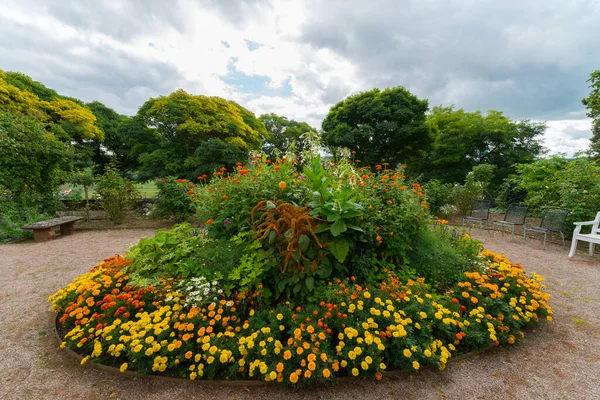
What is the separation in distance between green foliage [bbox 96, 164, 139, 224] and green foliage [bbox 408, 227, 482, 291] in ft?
24.1

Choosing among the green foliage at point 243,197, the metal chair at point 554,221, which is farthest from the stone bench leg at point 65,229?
the metal chair at point 554,221

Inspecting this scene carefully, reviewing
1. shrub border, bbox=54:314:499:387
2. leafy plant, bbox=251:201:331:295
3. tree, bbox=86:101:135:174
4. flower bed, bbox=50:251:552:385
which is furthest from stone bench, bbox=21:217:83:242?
tree, bbox=86:101:135:174

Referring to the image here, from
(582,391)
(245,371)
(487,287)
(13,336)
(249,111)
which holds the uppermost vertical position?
(249,111)

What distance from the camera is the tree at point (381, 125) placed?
12.6m

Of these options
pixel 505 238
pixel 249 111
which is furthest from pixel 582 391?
pixel 249 111

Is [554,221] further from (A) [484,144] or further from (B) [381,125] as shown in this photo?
(A) [484,144]

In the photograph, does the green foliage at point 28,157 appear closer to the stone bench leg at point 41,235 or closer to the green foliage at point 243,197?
the stone bench leg at point 41,235

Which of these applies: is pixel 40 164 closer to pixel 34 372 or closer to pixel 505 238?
pixel 34 372

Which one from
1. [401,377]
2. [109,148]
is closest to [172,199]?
[401,377]

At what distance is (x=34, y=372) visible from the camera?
1.80 m

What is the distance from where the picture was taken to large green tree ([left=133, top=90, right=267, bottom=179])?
364 inches

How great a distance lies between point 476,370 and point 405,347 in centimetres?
56

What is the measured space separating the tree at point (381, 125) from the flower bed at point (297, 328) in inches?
412

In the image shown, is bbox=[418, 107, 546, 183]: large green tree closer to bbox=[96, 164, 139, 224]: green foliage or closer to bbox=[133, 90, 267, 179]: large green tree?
bbox=[133, 90, 267, 179]: large green tree
